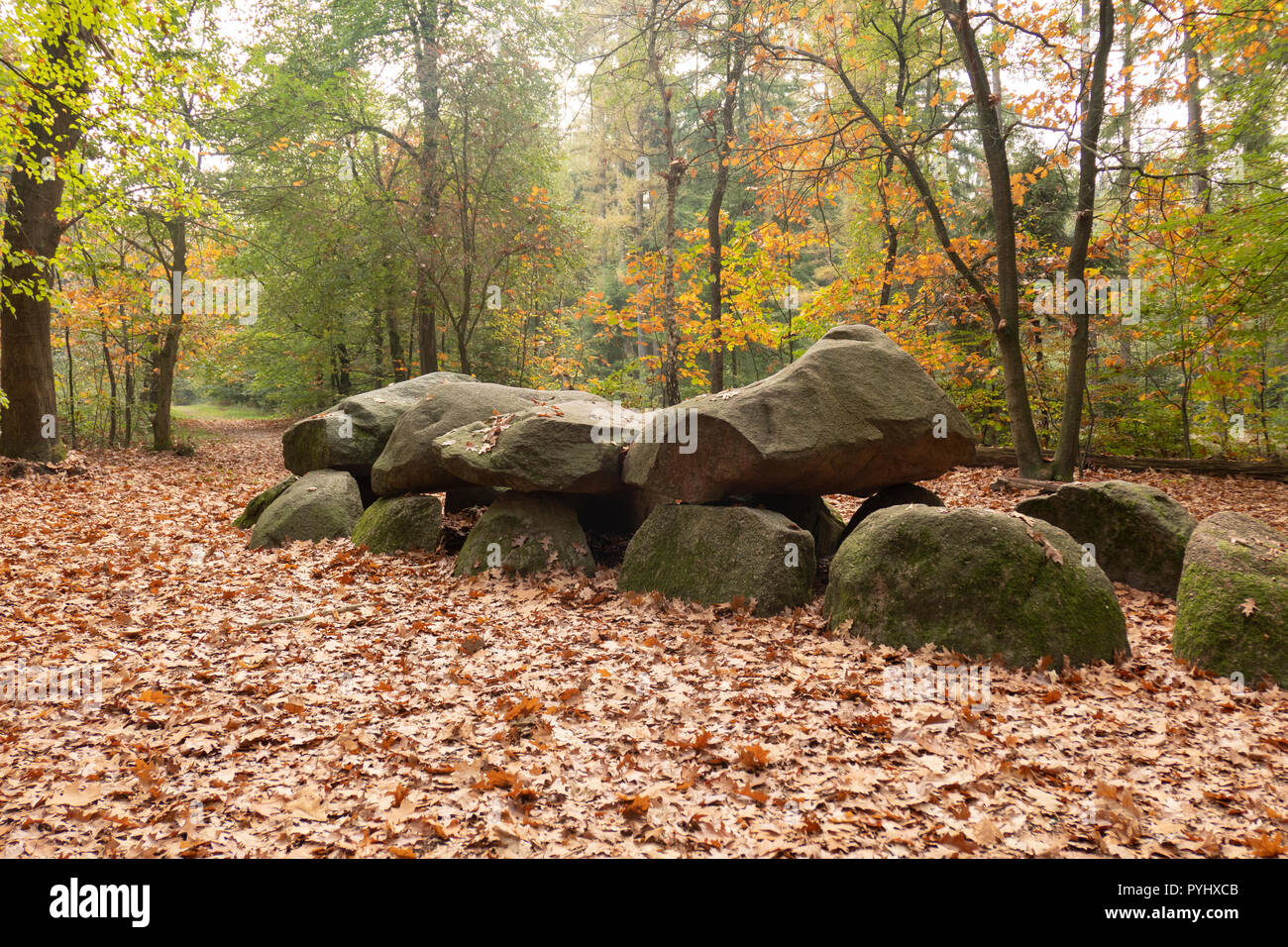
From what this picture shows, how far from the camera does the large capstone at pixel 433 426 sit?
789 centimetres

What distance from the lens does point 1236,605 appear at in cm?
439

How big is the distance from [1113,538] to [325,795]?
689cm

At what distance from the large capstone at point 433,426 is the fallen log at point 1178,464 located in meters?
6.69

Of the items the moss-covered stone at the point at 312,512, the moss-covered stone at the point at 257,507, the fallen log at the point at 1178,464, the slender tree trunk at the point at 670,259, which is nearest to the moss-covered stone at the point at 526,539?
the moss-covered stone at the point at 312,512

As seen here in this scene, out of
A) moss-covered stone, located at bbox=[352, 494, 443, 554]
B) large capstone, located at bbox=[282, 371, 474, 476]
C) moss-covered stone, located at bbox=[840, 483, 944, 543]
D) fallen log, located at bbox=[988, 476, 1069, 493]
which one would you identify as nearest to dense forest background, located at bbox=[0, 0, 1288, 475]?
fallen log, located at bbox=[988, 476, 1069, 493]

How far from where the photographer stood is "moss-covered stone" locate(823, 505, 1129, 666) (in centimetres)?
461

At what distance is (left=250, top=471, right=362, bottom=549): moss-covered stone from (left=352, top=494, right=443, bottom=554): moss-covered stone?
1.50 feet

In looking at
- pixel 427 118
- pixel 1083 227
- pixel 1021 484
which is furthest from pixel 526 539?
pixel 427 118

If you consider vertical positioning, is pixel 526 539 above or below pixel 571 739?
above
